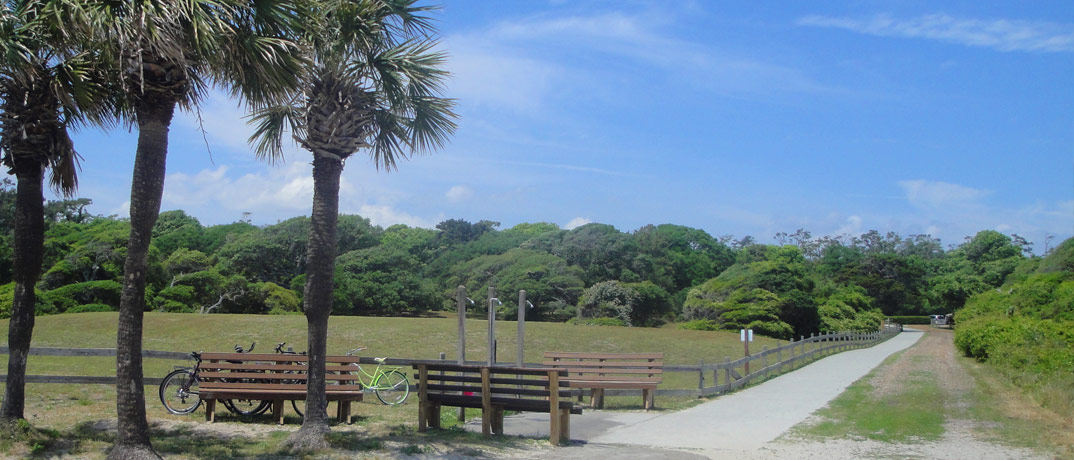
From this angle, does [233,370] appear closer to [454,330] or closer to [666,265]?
[454,330]

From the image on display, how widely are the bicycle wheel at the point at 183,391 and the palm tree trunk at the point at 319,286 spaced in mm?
3082

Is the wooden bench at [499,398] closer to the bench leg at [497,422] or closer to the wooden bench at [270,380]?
the bench leg at [497,422]

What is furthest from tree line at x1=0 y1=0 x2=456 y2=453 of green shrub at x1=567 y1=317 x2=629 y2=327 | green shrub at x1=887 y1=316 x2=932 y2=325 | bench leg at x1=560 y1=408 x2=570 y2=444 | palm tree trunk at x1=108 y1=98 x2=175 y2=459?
A: green shrub at x1=887 y1=316 x2=932 y2=325

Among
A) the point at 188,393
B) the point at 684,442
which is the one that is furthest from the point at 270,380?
the point at 684,442

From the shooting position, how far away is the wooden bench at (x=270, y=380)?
11.6m

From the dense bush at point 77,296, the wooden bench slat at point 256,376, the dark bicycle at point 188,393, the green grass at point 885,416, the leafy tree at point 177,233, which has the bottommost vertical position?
the green grass at point 885,416

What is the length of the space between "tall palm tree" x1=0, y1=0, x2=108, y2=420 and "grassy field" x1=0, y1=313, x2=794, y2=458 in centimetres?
124

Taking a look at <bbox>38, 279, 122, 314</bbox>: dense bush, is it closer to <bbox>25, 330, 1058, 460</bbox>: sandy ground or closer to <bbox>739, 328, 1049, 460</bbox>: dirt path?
<bbox>25, 330, 1058, 460</bbox>: sandy ground

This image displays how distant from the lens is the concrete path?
11695mm

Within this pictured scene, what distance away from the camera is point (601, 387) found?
15820 millimetres

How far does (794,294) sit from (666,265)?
2441cm

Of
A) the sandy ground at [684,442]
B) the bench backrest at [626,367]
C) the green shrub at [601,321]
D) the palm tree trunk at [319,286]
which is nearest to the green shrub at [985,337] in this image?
the sandy ground at [684,442]

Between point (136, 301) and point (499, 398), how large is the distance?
5301 millimetres

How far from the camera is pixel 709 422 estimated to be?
13961 mm
